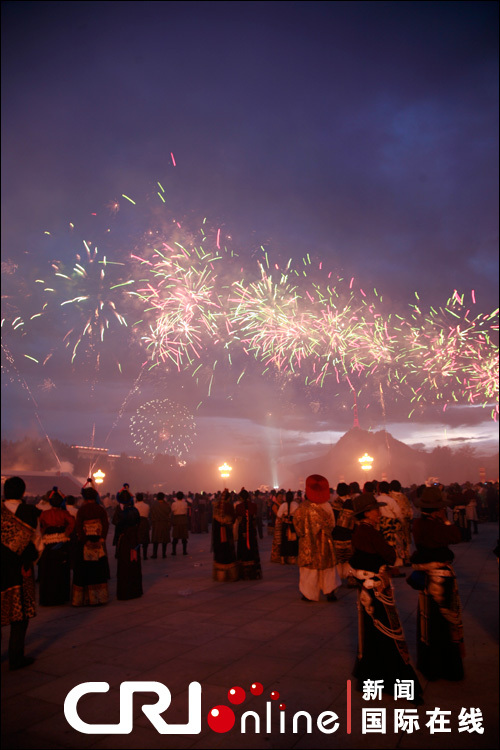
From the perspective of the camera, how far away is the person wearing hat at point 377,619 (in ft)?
14.4

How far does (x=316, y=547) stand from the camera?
8.21 meters

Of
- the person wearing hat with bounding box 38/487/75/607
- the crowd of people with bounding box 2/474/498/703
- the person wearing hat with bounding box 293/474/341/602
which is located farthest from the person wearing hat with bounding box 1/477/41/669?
the person wearing hat with bounding box 293/474/341/602

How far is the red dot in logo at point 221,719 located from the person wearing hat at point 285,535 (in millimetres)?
6848

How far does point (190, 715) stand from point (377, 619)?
1.86 metres

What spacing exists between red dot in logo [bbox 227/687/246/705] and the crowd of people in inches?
43.5

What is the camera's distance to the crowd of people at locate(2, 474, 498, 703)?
4.55 meters

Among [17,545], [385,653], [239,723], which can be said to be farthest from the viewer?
[17,545]

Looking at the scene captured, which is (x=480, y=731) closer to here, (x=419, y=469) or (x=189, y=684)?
(x=189, y=684)

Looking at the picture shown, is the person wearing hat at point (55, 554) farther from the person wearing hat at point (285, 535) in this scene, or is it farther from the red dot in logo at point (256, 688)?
the red dot in logo at point (256, 688)

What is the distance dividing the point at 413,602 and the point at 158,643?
4.16m

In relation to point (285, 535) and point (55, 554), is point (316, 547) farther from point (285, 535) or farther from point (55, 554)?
point (55, 554)

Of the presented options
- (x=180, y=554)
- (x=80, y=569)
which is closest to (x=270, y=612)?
(x=80, y=569)

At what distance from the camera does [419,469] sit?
507 feet

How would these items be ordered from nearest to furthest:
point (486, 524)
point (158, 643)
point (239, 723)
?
point (239, 723) → point (158, 643) → point (486, 524)
